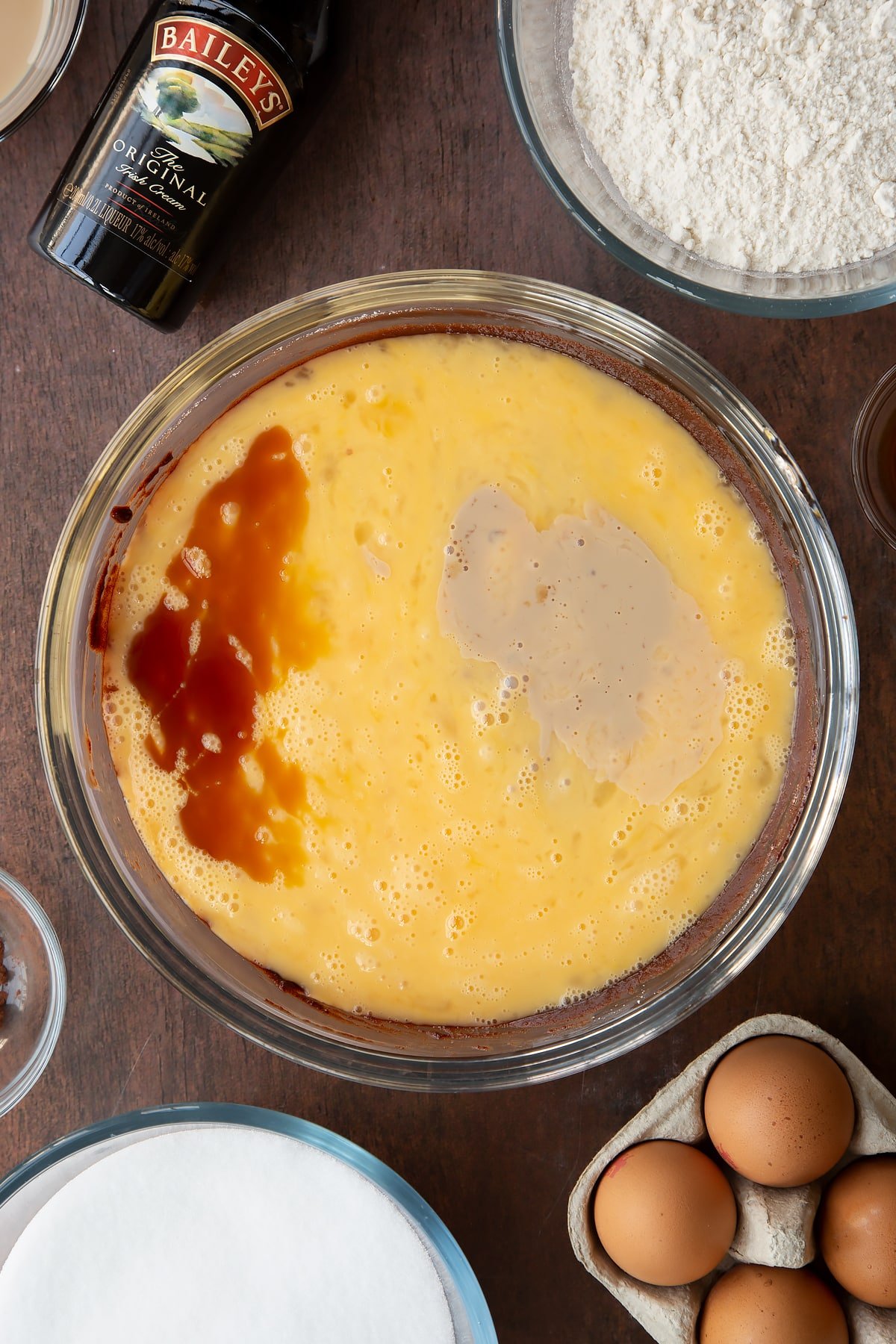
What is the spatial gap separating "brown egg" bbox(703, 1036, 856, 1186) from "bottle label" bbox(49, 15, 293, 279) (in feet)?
3.11

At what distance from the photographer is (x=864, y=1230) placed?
91 centimetres

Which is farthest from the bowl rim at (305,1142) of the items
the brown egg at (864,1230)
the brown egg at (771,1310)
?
the brown egg at (864,1230)

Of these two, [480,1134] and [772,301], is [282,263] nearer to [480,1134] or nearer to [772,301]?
[772,301]

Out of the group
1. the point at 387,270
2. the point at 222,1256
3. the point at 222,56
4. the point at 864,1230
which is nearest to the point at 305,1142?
the point at 222,1256

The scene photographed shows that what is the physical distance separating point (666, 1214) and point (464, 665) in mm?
553

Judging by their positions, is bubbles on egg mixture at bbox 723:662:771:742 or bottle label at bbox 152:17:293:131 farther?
bubbles on egg mixture at bbox 723:662:771:742

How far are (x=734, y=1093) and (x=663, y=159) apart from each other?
88 centimetres

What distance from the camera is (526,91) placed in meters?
0.92

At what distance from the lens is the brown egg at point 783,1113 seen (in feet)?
2.94

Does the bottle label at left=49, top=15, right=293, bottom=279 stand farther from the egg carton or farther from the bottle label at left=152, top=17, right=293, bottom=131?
the egg carton

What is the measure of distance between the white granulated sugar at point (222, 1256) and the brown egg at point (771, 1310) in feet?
0.88

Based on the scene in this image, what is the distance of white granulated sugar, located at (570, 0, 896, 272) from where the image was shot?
34.0 inches

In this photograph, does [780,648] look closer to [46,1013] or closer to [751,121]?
[751,121]

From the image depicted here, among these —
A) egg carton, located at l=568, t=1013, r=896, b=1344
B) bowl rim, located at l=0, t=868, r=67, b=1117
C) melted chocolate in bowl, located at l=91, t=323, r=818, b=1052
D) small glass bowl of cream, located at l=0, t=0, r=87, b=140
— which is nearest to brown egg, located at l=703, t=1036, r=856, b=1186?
egg carton, located at l=568, t=1013, r=896, b=1344
